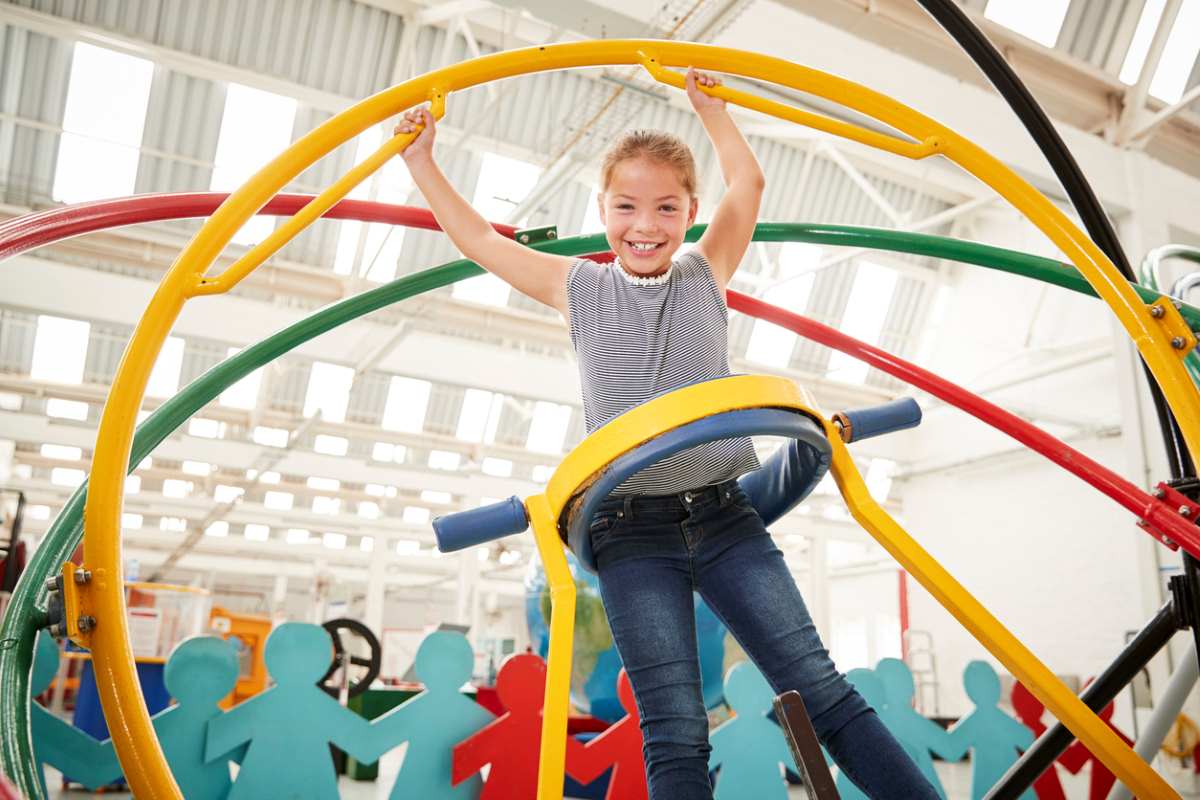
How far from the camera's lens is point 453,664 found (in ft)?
9.04

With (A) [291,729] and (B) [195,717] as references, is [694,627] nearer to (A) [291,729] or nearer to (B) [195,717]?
(A) [291,729]

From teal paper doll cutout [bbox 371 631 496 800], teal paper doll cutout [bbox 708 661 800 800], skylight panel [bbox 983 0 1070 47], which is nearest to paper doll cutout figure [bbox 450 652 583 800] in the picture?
teal paper doll cutout [bbox 371 631 496 800]

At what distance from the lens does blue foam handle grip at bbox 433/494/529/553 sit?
47.9 inches

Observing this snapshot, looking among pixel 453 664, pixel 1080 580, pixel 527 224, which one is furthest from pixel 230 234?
pixel 1080 580

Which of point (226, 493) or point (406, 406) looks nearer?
point (406, 406)

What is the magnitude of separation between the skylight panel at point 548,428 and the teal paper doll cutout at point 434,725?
1151 centimetres

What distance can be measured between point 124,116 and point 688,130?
19.0 feet

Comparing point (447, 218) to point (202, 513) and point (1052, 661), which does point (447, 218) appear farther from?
point (202, 513)

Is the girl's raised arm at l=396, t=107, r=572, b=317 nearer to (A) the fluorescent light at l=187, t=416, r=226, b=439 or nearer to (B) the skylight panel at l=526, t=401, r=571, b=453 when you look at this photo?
(B) the skylight panel at l=526, t=401, r=571, b=453

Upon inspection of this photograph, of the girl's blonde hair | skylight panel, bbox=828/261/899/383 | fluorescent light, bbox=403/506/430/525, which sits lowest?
fluorescent light, bbox=403/506/430/525

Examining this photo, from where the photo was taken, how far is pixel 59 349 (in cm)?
1162

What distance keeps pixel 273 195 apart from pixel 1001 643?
124 centimetres

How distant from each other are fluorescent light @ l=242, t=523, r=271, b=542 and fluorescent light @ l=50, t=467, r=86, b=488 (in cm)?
407

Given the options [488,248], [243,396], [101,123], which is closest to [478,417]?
[243,396]
